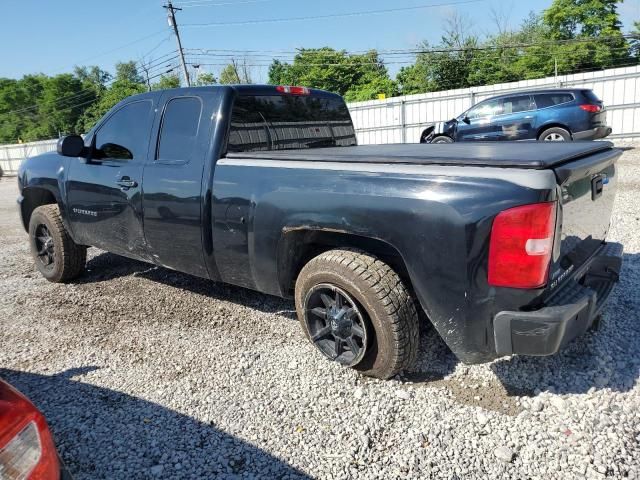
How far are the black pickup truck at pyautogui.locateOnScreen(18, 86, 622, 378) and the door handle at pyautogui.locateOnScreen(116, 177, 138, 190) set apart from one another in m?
0.02

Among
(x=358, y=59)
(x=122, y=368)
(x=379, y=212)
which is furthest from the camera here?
(x=358, y=59)

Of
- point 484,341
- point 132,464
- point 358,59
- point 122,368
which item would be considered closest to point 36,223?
point 122,368

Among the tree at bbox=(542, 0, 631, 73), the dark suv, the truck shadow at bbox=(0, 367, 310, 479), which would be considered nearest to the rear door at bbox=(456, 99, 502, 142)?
the dark suv

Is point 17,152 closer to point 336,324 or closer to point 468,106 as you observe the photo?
point 468,106

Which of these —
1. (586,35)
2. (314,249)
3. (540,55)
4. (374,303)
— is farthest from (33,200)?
(586,35)

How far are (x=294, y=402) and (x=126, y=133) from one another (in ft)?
9.11

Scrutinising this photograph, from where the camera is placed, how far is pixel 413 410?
2.75m

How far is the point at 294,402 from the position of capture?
288 centimetres

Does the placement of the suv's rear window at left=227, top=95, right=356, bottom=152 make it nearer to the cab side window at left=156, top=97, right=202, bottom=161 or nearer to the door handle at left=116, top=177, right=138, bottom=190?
the cab side window at left=156, top=97, right=202, bottom=161

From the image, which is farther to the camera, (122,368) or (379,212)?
(122,368)

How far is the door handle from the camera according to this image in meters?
Result: 4.00

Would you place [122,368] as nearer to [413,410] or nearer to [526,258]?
[413,410]

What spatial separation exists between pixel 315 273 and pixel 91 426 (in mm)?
1529

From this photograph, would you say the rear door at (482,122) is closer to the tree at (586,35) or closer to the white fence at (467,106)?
the white fence at (467,106)
